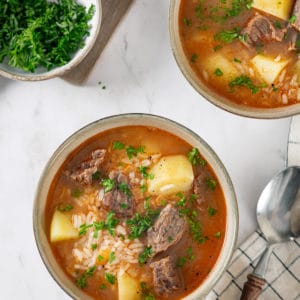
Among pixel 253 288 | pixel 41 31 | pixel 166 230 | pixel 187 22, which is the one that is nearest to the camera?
pixel 166 230

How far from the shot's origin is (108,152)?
11.5ft

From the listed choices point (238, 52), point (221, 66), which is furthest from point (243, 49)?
point (221, 66)

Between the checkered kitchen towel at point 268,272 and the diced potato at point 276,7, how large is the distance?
45.4 inches

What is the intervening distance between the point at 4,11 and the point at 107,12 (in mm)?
559

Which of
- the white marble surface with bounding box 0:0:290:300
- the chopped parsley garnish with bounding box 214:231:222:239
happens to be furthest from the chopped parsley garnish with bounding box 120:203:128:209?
the white marble surface with bounding box 0:0:290:300

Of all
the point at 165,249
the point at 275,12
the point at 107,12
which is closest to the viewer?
the point at 165,249

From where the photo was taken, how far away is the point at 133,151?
3.47m

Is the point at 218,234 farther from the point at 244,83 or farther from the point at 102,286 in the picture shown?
the point at 244,83

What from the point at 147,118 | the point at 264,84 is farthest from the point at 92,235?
the point at 264,84

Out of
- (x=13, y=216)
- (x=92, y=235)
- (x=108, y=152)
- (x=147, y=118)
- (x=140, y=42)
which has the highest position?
(x=140, y=42)

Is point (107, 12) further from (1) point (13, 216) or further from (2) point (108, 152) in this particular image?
(1) point (13, 216)

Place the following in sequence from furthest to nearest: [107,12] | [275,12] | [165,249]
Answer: [107,12], [275,12], [165,249]

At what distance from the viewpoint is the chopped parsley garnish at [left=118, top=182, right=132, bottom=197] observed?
11.2 feet

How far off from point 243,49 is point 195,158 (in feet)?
2.09
